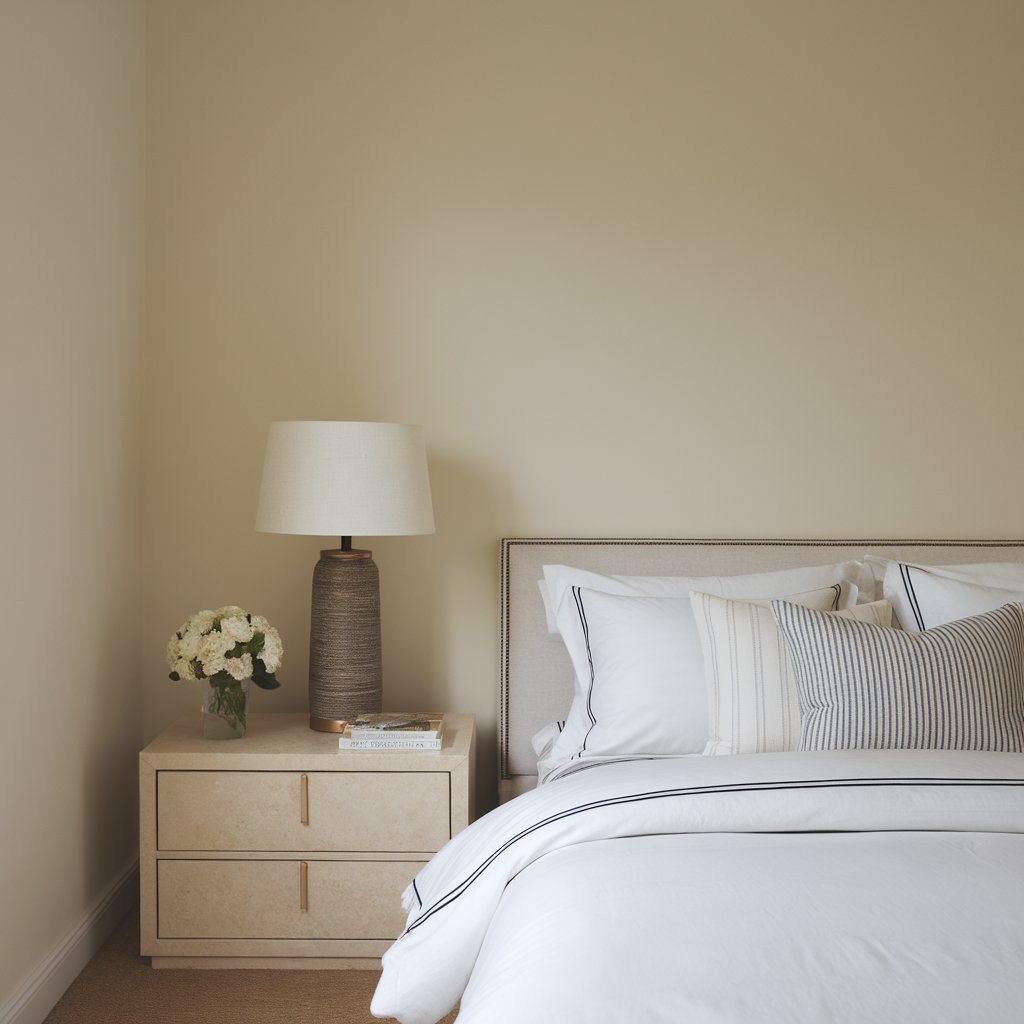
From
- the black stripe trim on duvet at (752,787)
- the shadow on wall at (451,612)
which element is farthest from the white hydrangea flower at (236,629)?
the black stripe trim on duvet at (752,787)

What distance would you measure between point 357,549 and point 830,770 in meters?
1.46

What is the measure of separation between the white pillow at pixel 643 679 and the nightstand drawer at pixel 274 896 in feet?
1.84

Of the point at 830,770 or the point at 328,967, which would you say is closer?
the point at 830,770

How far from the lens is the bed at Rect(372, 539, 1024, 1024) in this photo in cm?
126

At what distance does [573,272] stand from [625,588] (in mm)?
934

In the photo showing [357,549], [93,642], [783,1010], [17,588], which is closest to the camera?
[783,1010]

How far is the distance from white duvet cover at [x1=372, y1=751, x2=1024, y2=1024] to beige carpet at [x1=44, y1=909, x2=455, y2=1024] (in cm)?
51

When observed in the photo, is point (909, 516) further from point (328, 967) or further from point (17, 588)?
point (17, 588)

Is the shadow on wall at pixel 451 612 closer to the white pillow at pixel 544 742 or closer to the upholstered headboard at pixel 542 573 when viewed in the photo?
the upholstered headboard at pixel 542 573

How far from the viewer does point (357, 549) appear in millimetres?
2812

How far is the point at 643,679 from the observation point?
2406mm

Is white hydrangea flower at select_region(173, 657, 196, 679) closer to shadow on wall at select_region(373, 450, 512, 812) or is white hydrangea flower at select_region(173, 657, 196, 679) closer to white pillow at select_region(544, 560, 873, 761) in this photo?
shadow on wall at select_region(373, 450, 512, 812)

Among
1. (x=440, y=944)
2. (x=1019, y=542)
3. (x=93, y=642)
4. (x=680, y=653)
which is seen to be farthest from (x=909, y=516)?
(x=93, y=642)

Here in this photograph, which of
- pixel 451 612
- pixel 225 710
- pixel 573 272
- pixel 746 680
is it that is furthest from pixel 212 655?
pixel 573 272
